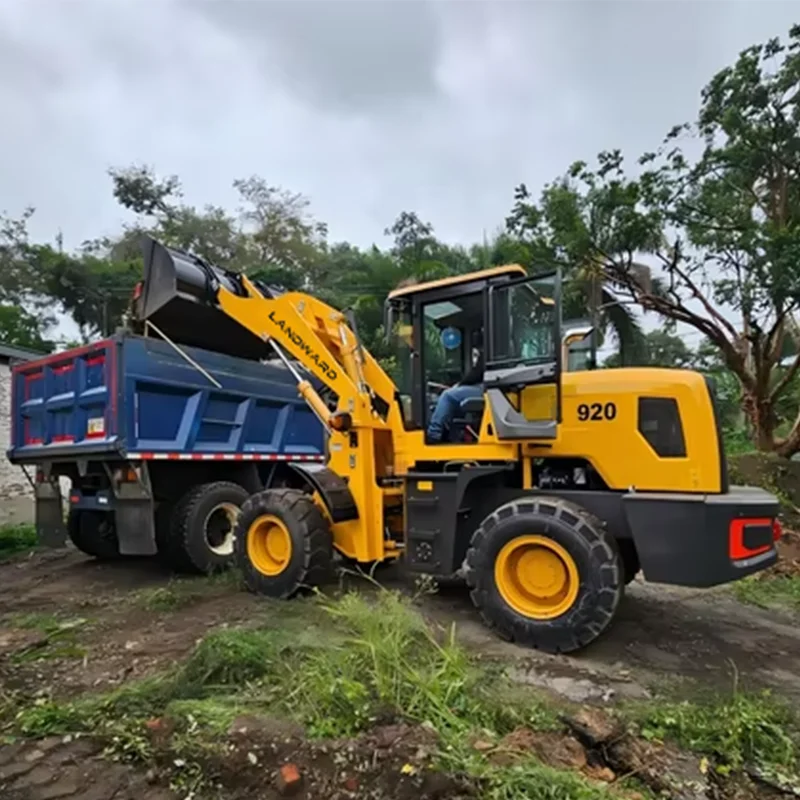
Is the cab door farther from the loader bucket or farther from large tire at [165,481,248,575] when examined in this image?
large tire at [165,481,248,575]

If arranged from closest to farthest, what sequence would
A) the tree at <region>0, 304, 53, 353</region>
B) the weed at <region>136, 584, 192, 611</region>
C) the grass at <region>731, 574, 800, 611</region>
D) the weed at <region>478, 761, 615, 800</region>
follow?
the weed at <region>478, 761, 615, 800</region> < the weed at <region>136, 584, 192, 611</region> < the grass at <region>731, 574, 800, 611</region> < the tree at <region>0, 304, 53, 353</region>

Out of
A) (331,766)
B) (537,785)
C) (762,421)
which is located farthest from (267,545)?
(762,421)

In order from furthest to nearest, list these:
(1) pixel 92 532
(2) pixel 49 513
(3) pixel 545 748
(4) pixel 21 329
→ (4) pixel 21 329
(1) pixel 92 532
(2) pixel 49 513
(3) pixel 545 748

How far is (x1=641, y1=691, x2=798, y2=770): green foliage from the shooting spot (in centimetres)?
279

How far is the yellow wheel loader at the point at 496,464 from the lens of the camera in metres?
3.92

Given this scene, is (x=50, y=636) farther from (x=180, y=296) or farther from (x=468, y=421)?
(x=468, y=421)

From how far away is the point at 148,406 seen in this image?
19.3 ft

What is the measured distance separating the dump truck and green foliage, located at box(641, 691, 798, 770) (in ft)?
12.7

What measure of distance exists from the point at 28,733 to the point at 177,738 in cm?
74

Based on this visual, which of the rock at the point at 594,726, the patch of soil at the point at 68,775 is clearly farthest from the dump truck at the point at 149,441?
the rock at the point at 594,726

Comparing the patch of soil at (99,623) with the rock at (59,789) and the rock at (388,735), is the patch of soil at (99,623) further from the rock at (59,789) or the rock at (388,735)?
the rock at (388,735)

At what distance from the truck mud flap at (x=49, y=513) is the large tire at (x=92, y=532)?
0.18m

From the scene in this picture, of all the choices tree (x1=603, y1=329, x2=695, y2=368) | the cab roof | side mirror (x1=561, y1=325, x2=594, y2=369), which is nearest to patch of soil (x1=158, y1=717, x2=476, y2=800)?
side mirror (x1=561, y1=325, x2=594, y2=369)

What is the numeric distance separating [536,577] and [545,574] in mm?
68
